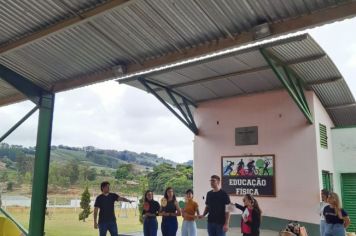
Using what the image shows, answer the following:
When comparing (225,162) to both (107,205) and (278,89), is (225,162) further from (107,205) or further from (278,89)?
(107,205)

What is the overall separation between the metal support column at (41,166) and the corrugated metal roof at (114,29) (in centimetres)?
61

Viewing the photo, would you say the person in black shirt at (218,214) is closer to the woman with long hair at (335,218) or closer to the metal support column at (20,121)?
the woman with long hair at (335,218)

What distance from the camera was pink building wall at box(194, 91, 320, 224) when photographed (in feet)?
28.5

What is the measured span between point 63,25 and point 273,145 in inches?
262

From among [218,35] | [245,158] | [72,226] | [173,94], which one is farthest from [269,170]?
[72,226]

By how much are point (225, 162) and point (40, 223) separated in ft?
17.7

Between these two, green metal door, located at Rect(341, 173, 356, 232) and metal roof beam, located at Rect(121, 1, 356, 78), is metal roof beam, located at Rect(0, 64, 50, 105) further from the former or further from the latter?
green metal door, located at Rect(341, 173, 356, 232)

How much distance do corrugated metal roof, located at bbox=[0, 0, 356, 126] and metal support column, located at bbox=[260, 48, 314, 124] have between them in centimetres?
321

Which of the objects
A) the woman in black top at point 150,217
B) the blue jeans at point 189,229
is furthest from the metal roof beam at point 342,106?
the woman in black top at point 150,217

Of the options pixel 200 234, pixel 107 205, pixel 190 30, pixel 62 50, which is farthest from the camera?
pixel 200 234

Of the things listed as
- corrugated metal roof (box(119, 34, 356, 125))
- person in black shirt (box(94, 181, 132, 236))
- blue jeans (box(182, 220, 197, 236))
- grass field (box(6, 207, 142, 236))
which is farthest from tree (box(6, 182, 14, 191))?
blue jeans (box(182, 220, 197, 236))

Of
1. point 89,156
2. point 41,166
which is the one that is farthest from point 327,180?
point 89,156

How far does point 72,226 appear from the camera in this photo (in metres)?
12.9

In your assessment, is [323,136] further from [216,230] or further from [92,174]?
[92,174]
